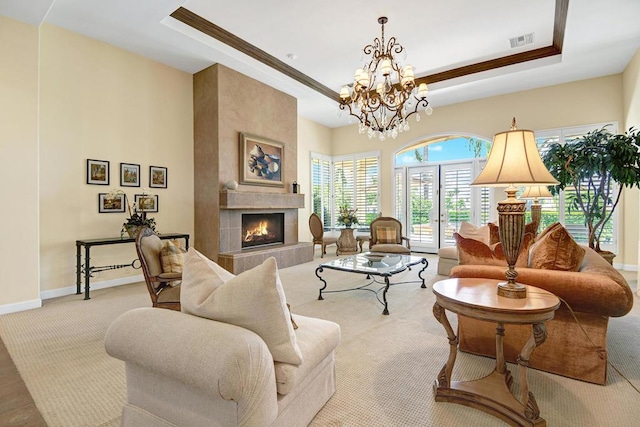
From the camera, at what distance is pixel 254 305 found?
1292 mm

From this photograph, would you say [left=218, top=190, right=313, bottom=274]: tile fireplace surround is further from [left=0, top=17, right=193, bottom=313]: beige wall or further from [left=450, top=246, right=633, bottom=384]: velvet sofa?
[left=450, top=246, right=633, bottom=384]: velvet sofa

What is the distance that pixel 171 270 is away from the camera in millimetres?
2793

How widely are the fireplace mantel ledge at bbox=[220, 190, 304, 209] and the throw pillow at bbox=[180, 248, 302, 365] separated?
13.0 ft

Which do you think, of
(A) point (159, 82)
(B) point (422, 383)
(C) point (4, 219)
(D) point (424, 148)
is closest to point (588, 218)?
(D) point (424, 148)

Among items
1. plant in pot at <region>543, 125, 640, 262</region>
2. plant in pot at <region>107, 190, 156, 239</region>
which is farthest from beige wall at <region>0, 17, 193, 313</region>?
plant in pot at <region>543, 125, 640, 262</region>

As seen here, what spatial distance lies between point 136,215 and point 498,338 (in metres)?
Answer: 4.59

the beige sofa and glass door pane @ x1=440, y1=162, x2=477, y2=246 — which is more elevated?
glass door pane @ x1=440, y1=162, x2=477, y2=246

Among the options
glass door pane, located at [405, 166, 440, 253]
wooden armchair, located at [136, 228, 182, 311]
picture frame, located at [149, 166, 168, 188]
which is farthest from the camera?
glass door pane, located at [405, 166, 440, 253]

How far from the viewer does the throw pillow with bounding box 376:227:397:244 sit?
604cm

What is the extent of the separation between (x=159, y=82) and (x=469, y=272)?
5390 millimetres

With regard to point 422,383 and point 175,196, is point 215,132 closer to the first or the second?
point 175,196

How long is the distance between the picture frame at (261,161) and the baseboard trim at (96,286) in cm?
235

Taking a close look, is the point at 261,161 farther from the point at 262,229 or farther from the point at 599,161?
the point at 599,161

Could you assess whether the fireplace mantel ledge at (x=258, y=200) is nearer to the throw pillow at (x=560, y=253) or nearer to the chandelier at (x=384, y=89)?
the chandelier at (x=384, y=89)
